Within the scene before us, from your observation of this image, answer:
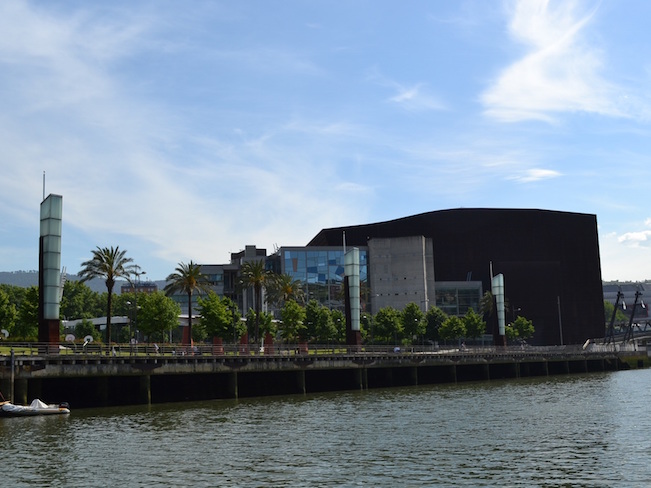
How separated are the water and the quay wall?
334cm

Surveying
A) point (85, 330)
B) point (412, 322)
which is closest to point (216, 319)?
point (85, 330)

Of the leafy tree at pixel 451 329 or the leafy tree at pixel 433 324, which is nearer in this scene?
the leafy tree at pixel 451 329

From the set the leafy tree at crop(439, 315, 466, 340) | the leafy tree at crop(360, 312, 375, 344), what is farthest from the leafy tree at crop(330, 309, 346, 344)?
the leafy tree at crop(439, 315, 466, 340)

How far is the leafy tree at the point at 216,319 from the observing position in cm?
11406

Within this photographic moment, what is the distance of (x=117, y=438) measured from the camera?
4925 cm

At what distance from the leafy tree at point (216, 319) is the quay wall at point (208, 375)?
23.6 metres

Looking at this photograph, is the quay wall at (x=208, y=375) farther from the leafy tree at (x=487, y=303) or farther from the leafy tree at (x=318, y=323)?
the leafy tree at (x=487, y=303)

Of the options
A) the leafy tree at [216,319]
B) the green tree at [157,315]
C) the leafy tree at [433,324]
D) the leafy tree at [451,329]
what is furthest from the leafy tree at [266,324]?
the leafy tree at [433,324]

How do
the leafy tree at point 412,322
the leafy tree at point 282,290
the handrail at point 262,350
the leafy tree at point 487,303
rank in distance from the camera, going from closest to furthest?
the handrail at point 262,350
the leafy tree at point 282,290
the leafy tree at point 412,322
the leafy tree at point 487,303

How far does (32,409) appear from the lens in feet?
201

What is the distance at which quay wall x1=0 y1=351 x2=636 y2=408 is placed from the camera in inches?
2591

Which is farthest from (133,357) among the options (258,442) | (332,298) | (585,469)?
(332,298)

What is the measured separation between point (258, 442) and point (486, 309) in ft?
470

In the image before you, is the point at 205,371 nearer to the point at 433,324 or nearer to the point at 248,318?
the point at 248,318
